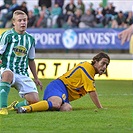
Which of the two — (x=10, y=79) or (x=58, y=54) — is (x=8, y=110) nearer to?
(x=10, y=79)

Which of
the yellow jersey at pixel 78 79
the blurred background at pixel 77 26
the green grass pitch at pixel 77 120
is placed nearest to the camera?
the green grass pitch at pixel 77 120

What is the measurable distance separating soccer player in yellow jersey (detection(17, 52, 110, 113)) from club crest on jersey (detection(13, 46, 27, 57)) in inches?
27.3

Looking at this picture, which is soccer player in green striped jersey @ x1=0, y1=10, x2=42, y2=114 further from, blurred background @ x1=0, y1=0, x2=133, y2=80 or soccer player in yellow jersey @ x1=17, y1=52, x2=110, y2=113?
blurred background @ x1=0, y1=0, x2=133, y2=80

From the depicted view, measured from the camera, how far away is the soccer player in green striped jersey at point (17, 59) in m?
9.38

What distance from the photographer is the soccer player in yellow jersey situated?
31.2ft

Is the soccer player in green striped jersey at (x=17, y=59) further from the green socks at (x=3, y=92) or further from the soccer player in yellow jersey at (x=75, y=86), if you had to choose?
the soccer player in yellow jersey at (x=75, y=86)

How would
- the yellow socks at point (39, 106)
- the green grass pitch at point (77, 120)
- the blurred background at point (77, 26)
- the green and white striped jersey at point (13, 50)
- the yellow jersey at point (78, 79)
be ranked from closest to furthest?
the green grass pitch at point (77, 120) → the yellow socks at point (39, 106) → the green and white striped jersey at point (13, 50) → the yellow jersey at point (78, 79) → the blurred background at point (77, 26)

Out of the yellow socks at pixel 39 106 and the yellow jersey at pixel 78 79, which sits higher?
the yellow jersey at pixel 78 79

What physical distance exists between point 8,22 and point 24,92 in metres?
16.3

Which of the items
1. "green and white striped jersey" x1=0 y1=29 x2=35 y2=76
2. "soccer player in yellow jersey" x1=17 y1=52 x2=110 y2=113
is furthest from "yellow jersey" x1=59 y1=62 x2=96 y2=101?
"green and white striped jersey" x1=0 y1=29 x2=35 y2=76

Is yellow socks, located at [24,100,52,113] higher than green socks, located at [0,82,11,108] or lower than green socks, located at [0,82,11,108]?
lower

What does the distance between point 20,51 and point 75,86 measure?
3.35 feet

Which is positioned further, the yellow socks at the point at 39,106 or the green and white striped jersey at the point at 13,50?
the green and white striped jersey at the point at 13,50

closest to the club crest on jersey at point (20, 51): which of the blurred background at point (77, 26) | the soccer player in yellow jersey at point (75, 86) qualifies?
the soccer player in yellow jersey at point (75, 86)
